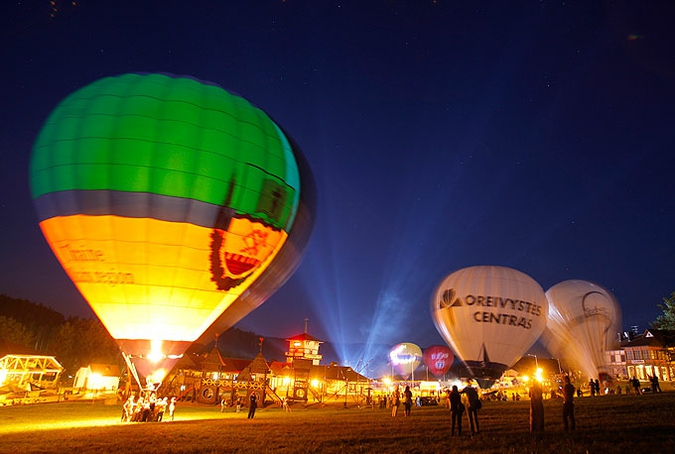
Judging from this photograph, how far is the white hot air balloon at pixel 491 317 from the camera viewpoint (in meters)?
34.5

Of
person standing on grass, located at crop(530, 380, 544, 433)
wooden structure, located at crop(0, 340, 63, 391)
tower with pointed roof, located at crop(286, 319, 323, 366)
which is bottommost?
wooden structure, located at crop(0, 340, 63, 391)

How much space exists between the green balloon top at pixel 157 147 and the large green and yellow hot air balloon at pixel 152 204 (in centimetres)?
4

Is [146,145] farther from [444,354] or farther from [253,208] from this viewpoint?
[444,354]

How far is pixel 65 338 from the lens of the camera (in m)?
82.4

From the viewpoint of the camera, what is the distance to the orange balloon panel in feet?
52.0

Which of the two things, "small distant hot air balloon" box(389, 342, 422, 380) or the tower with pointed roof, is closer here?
the tower with pointed roof

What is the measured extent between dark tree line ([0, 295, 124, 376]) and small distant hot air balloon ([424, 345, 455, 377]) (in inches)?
2242

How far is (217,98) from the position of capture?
707 inches

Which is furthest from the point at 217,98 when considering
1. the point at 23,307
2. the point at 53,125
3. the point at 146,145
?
the point at 23,307

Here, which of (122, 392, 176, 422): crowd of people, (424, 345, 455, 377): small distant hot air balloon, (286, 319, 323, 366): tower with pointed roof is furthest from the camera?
(424, 345, 455, 377): small distant hot air balloon

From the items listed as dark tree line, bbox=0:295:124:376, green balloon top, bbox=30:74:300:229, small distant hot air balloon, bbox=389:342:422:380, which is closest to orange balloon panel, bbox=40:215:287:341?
green balloon top, bbox=30:74:300:229

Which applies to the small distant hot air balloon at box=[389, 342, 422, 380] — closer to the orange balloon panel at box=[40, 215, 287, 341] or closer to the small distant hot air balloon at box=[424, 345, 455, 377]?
the small distant hot air balloon at box=[424, 345, 455, 377]

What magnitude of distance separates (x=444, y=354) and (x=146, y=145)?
79259mm

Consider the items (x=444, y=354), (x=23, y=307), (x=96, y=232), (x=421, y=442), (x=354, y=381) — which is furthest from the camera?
(x=23, y=307)
